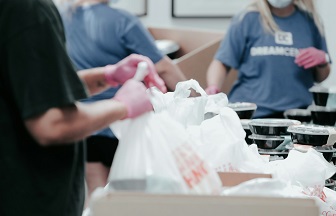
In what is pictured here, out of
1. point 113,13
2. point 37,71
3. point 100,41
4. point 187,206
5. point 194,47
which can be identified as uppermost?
point 37,71

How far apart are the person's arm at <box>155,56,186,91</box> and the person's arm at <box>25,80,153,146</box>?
6.16 feet

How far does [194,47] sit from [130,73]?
3.01 metres

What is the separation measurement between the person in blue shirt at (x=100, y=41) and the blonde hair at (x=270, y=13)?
620 millimetres

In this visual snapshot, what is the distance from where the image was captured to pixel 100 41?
3.17 meters

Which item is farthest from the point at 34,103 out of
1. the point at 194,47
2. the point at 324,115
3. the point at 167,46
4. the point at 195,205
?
the point at 194,47

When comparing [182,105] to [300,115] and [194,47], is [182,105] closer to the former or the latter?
[300,115]

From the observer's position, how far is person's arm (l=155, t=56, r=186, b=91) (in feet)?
11.1

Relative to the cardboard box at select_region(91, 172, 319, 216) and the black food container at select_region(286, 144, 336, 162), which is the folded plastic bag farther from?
the cardboard box at select_region(91, 172, 319, 216)

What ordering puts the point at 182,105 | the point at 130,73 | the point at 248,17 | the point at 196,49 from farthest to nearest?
the point at 196,49 → the point at 248,17 → the point at 182,105 → the point at 130,73

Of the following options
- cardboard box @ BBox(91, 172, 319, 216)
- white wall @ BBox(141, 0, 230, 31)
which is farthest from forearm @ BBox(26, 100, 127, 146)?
white wall @ BBox(141, 0, 230, 31)

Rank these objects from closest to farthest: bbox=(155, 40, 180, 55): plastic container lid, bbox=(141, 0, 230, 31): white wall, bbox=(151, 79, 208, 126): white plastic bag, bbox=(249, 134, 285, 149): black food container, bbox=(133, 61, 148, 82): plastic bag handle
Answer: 1. bbox=(133, 61, 148, 82): plastic bag handle
2. bbox=(151, 79, 208, 126): white plastic bag
3. bbox=(249, 134, 285, 149): black food container
4. bbox=(155, 40, 180, 55): plastic container lid
5. bbox=(141, 0, 230, 31): white wall

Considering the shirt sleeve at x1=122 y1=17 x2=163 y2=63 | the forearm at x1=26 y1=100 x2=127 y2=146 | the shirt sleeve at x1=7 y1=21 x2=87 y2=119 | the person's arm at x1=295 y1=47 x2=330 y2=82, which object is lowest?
the person's arm at x1=295 y1=47 x2=330 y2=82

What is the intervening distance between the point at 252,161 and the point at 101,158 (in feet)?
4.86

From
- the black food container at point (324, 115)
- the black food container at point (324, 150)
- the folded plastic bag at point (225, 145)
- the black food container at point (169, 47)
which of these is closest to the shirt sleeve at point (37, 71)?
the folded plastic bag at point (225, 145)
